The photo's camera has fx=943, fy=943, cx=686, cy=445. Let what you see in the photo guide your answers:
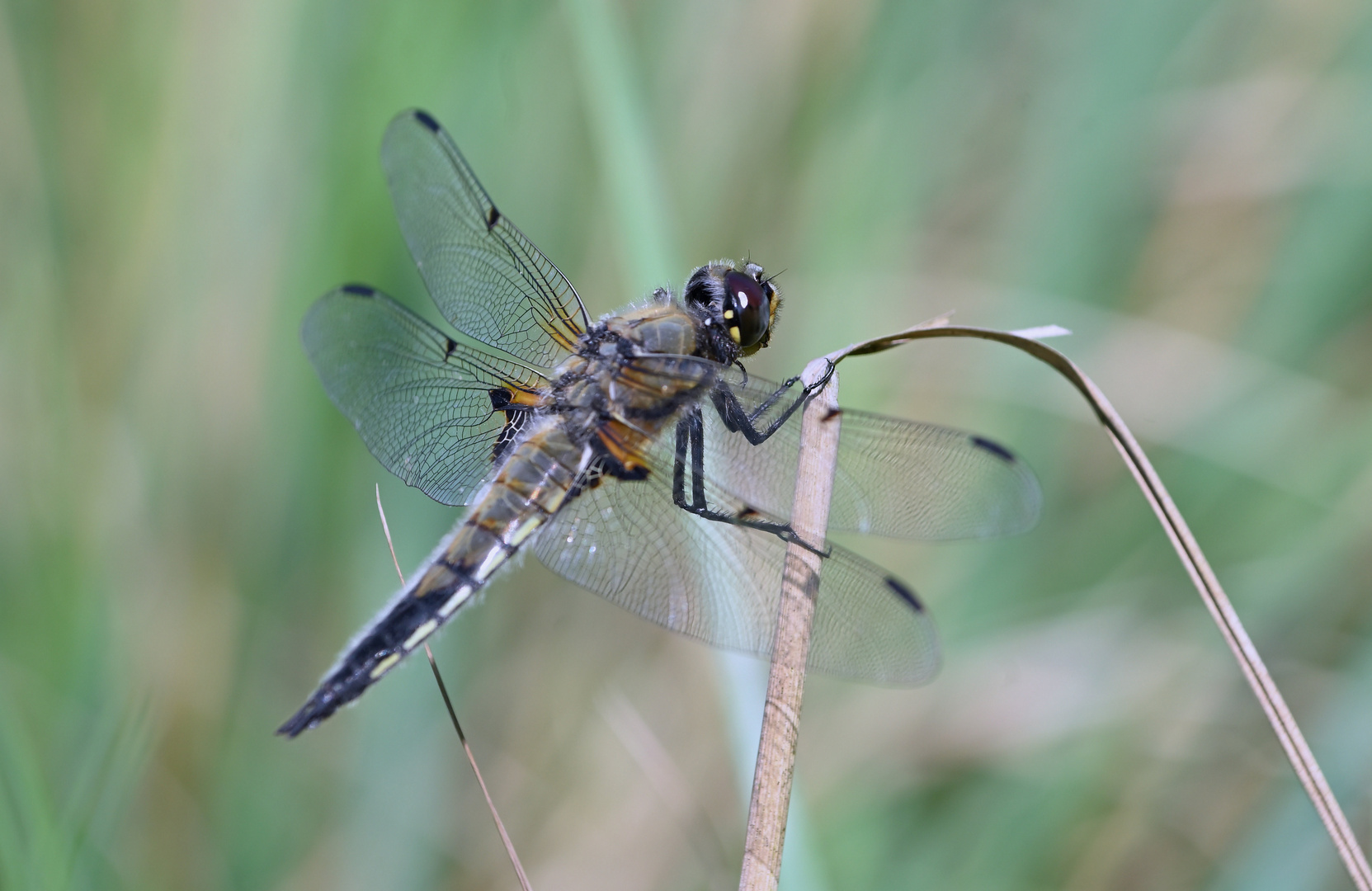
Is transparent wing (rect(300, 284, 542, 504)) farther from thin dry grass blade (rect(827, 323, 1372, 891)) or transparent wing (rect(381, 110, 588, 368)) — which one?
thin dry grass blade (rect(827, 323, 1372, 891))

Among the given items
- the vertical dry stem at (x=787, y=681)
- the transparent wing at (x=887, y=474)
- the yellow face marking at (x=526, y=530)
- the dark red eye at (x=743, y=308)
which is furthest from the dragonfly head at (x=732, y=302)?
the vertical dry stem at (x=787, y=681)

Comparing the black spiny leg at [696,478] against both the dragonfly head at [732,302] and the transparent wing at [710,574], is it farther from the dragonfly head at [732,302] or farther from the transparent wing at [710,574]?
the dragonfly head at [732,302]

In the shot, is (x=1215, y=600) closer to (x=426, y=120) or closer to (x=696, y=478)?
(x=696, y=478)

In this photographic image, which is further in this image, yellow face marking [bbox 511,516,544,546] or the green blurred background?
the green blurred background

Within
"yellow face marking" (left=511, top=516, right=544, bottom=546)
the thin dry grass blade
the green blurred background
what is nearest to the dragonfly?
"yellow face marking" (left=511, top=516, right=544, bottom=546)

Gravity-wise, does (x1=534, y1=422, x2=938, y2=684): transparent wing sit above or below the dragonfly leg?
below

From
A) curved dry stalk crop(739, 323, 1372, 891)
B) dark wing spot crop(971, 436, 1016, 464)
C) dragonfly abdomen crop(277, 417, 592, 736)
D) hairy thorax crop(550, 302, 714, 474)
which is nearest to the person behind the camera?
curved dry stalk crop(739, 323, 1372, 891)

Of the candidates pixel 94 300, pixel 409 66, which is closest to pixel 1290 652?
pixel 409 66

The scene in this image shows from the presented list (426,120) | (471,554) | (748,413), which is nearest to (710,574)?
(748,413)
